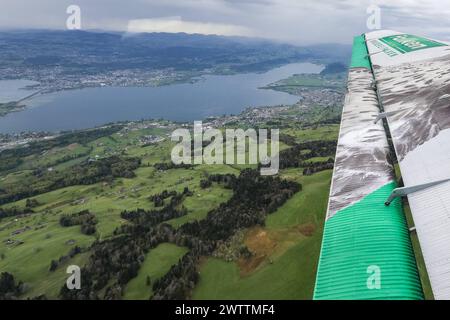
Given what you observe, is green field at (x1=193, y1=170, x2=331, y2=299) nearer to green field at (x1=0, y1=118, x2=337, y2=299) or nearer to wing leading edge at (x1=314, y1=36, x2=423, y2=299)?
green field at (x1=0, y1=118, x2=337, y2=299)

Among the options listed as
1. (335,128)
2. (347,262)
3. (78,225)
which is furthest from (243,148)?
(347,262)

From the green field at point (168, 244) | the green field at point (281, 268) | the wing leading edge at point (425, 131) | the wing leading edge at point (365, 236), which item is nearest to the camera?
the wing leading edge at point (425, 131)

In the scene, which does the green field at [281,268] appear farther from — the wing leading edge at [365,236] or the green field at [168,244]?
the wing leading edge at [365,236]

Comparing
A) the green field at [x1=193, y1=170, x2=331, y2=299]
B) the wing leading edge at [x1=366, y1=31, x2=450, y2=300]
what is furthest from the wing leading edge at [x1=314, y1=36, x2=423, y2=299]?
the green field at [x1=193, y1=170, x2=331, y2=299]

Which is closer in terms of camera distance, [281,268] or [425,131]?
[425,131]

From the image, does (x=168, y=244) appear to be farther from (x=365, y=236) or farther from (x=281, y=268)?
(x=365, y=236)

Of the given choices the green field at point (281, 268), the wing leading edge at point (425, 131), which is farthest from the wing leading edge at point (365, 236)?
the green field at point (281, 268)

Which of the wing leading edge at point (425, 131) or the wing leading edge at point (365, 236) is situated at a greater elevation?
the wing leading edge at point (425, 131)

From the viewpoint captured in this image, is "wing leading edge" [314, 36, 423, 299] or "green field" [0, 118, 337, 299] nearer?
"wing leading edge" [314, 36, 423, 299]

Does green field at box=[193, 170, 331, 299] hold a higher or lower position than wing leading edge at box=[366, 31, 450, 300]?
lower

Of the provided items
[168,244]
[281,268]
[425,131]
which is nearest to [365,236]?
[425,131]
